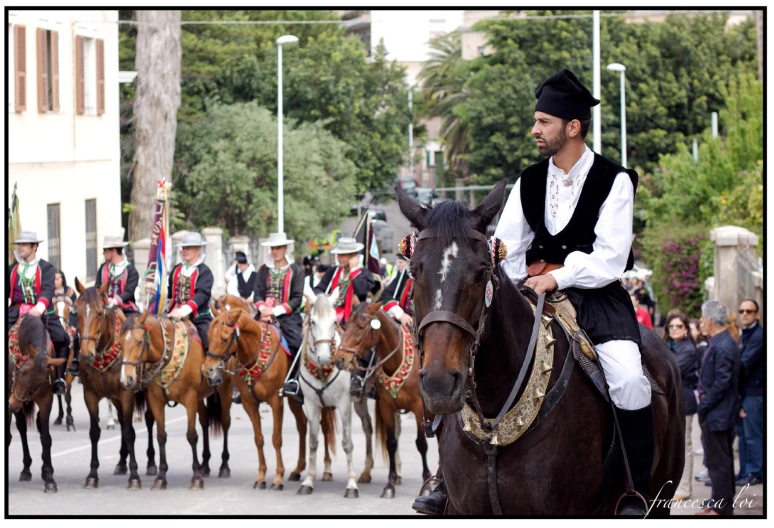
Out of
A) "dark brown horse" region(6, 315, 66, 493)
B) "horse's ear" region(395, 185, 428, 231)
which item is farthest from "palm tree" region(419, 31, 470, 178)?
"horse's ear" region(395, 185, 428, 231)

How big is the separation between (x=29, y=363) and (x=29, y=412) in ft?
2.64

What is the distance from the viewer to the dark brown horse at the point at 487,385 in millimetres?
5312

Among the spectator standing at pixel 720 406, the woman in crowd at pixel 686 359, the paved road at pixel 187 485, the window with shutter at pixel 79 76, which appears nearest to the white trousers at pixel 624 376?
the spectator standing at pixel 720 406

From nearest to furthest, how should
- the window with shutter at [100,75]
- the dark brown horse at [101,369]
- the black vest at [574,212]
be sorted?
the black vest at [574,212] → the dark brown horse at [101,369] → the window with shutter at [100,75]

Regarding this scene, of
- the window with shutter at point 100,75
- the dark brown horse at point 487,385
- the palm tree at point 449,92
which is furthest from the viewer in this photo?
the palm tree at point 449,92

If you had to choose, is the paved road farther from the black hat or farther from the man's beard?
the black hat

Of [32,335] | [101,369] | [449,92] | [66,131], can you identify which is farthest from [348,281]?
[449,92]

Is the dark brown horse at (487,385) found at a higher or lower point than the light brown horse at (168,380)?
higher

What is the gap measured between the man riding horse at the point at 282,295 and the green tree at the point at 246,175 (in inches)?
909

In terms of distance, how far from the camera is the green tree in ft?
132

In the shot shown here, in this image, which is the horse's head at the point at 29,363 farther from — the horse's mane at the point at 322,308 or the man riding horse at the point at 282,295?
the horse's mane at the point at 322,308

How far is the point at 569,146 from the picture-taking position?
6387 mm

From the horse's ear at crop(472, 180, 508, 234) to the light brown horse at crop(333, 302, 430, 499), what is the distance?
897 centimetres

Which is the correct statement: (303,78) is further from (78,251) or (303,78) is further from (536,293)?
(536,293)
